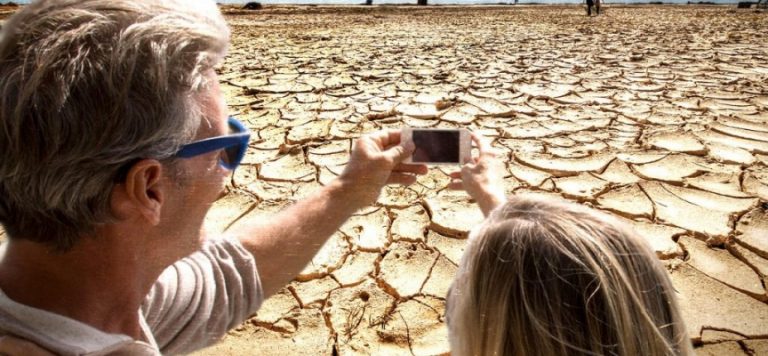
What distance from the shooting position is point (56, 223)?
60 centimetres

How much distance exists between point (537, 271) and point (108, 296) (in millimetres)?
656

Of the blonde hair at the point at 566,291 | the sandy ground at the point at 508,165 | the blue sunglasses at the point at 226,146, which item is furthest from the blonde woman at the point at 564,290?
the sandy ground at the point at 508,165

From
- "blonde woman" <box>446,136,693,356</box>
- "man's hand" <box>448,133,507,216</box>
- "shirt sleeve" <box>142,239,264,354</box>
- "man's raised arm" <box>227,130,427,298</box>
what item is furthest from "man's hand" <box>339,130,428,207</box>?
"blonde woman" <box>446,136,693,356</box>

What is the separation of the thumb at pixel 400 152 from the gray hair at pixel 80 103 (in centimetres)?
60

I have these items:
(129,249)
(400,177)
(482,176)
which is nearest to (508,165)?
(482,176)

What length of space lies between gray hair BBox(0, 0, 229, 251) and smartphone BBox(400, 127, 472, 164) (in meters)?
0.67

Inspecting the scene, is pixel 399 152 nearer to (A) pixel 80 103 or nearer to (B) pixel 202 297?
(B) pixel 202 297

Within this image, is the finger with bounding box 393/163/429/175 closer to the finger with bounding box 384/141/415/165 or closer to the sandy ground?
the finger with bounding box 384/141/415/165

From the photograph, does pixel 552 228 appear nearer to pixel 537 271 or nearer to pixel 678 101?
pixel 537 271

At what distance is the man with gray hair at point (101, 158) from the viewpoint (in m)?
0.54

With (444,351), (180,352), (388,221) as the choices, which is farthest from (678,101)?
(180,352)

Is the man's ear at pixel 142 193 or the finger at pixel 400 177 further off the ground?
the man's ear at pixel 142 193

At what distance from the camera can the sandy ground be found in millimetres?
1483

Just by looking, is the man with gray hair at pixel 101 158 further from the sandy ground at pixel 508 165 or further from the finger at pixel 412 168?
the sandy ground at pixel 508 165
